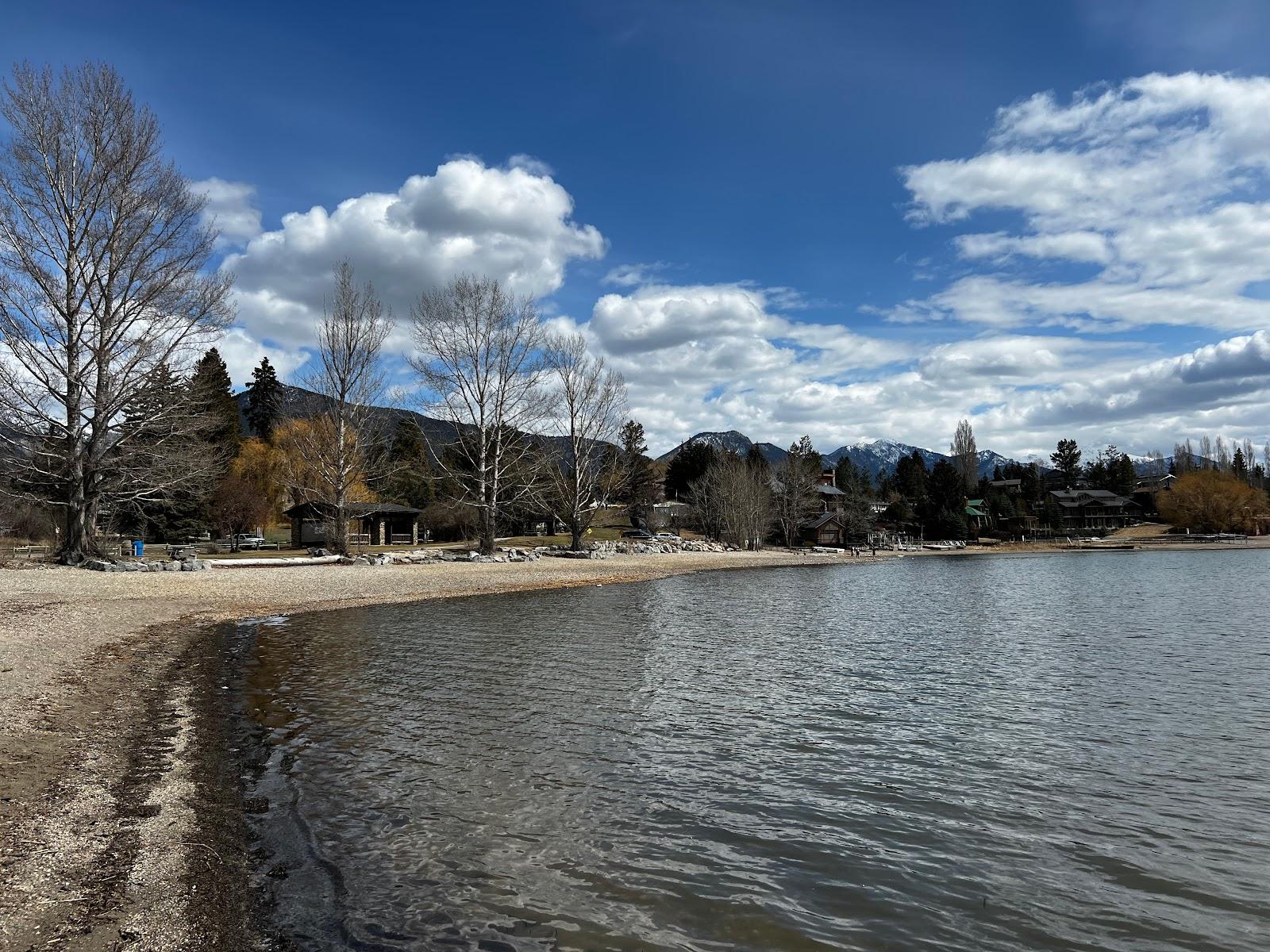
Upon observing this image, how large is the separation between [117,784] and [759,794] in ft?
20.3

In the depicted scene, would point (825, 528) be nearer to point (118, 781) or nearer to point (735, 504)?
point (735, 504)

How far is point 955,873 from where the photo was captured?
584 centimetres

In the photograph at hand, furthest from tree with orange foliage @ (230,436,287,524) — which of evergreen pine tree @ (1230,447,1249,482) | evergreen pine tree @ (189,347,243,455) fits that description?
evergreen pine tree @ (1230,447,1249,482)

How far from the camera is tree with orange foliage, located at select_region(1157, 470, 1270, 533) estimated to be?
104750mm

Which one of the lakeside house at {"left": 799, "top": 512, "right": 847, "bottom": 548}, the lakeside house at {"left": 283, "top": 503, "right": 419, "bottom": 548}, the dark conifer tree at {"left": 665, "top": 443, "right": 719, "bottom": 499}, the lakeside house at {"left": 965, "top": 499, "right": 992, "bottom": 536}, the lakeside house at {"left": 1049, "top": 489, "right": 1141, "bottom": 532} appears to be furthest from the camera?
the lakeside house at {"left": 1049, "top": 489, "right": 1141, "bottom": 532}

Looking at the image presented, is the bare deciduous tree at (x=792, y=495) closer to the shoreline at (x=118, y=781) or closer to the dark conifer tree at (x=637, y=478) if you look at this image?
the dark conifer tree at (x=637, y=478)

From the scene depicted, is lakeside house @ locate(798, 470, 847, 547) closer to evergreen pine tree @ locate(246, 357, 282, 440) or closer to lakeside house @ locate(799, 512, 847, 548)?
lakeside house @ locate(799, 512, 847, 548)

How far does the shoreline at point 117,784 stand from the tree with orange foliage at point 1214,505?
127 metres

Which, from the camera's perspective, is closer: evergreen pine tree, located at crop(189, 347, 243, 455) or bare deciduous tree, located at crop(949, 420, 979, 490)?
evergreen pine tree, located at crop(189, 347, 243, 455)

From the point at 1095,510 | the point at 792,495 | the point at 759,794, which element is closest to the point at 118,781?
the point at 759,794

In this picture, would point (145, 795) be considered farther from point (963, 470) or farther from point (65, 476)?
point (963, 470)

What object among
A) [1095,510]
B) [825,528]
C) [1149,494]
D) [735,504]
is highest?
[1149,494]

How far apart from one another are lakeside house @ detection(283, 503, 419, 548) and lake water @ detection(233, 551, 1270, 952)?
137ft

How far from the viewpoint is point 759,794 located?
7594 millimetres
